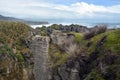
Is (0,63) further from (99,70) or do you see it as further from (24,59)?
(99,70)

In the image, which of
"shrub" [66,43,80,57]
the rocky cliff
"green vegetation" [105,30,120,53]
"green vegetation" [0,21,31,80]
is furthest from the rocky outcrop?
"green vegetation" [0,21,31,80]

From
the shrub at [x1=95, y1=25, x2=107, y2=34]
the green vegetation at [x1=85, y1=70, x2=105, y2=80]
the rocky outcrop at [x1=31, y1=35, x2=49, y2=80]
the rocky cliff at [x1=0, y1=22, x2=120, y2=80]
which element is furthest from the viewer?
the shrub at [x1=95, y1=25, x2=107, y2=34]

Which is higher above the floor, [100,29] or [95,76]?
[100,29]

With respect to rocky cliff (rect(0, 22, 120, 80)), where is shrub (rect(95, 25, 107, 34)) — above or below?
above

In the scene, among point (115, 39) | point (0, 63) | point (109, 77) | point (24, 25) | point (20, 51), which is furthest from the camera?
point (24, 25)

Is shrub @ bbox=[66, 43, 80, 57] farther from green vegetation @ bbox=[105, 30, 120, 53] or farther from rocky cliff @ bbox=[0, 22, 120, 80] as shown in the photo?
green vegetation @ bbox=[105, 30, 120, 53]

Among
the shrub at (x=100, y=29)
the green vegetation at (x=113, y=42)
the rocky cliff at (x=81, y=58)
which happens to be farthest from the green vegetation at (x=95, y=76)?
the shrub at (x=100, y=29)

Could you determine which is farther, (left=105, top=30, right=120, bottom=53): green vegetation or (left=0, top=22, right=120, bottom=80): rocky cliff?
(left=105, top=30, right=120, bottom=53): green vegetation

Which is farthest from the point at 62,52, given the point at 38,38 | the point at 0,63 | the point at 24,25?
the point at 24,25

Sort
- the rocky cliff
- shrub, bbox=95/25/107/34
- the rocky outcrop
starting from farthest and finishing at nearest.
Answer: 1. shrub, bbox=95/25/107/34
2. the rocky outcrop
3. the rocky cliff

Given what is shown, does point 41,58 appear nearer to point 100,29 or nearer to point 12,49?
point 100,29

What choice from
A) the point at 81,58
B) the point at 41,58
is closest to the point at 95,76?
the point at 81,58
